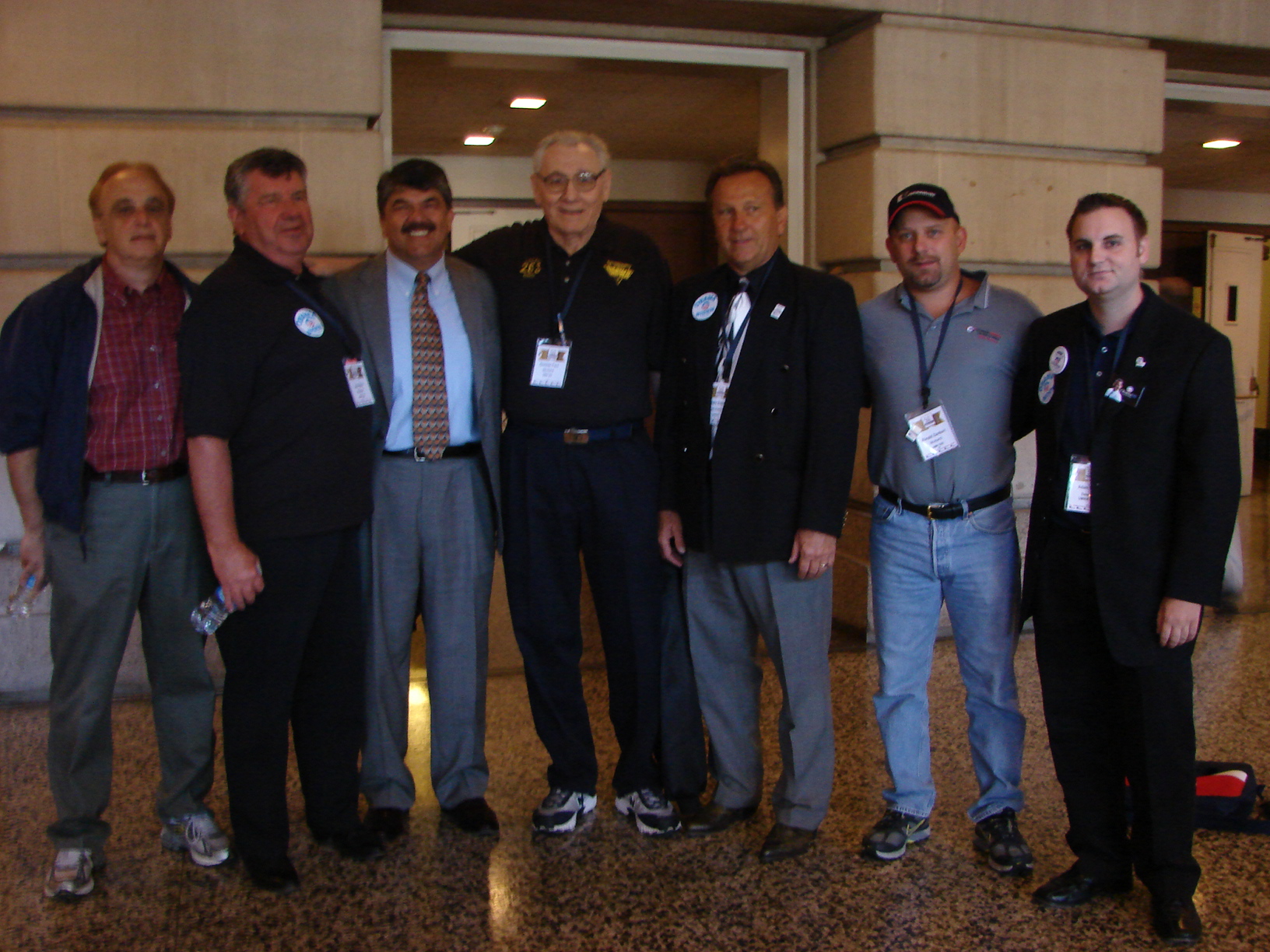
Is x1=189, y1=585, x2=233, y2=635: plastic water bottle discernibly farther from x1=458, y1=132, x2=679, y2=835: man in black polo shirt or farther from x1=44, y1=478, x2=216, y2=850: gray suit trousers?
x1=458, y1=132, x2=679, y2=835: man in black polo shirt

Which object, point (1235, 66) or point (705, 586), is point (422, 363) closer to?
point (705, 586)

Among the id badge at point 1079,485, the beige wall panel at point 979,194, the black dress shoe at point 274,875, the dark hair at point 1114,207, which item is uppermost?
the beige wall panel at point 979,194

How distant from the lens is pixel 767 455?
2.56m

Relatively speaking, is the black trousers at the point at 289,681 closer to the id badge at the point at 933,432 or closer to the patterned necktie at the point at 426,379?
the patterned necktie at the point at 426,379

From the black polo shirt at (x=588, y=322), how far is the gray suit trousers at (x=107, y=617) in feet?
2.88

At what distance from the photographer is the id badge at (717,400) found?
8.57ft

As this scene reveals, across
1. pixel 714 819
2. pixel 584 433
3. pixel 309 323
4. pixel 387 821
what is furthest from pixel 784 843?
pixel 309 323

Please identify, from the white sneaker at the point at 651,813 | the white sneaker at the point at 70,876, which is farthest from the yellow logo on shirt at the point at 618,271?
the white sneaker at the point at 70,876

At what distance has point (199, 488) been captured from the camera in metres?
2.38

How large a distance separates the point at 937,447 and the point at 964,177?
2.43 metres

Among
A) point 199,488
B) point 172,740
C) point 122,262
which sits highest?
point 122,262

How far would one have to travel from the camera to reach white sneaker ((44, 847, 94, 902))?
2498 millimetres

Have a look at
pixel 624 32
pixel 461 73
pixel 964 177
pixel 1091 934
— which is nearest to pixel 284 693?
pixel 1091 934

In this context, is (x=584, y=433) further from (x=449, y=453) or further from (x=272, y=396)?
(x=272, y=396)
